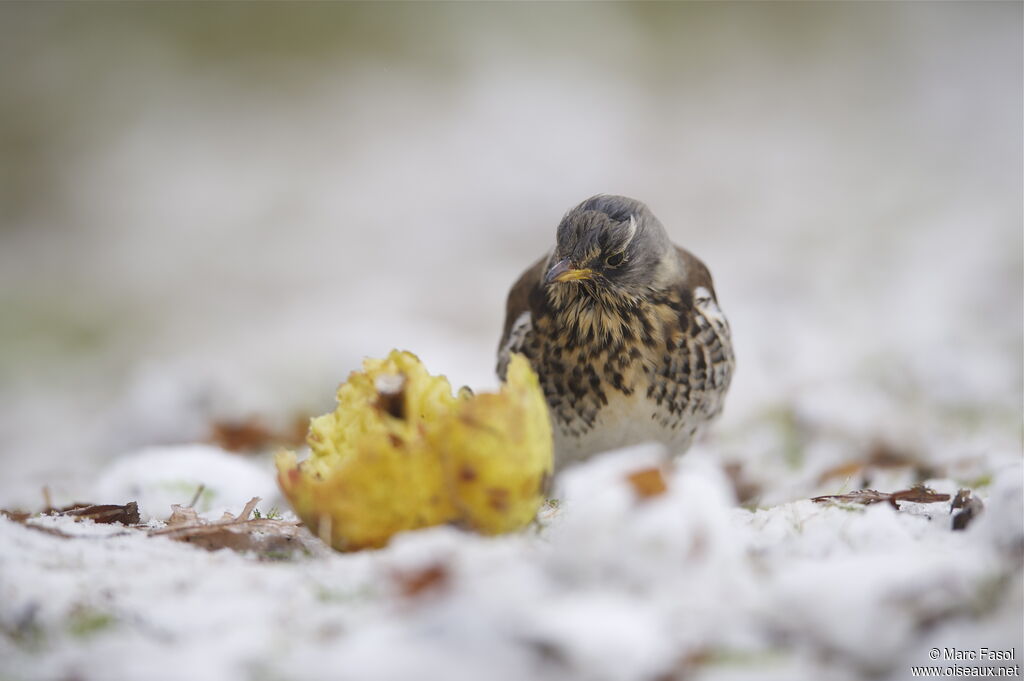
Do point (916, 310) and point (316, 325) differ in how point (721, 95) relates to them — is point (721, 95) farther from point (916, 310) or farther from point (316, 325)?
point (316, 325)

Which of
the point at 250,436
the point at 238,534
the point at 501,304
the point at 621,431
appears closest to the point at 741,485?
the point at 621,431

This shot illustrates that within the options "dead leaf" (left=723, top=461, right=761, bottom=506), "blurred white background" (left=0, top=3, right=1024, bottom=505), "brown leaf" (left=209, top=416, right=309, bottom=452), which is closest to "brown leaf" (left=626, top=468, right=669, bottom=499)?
"dead leaf" (left=723, top=461, right=761, bottom=506)

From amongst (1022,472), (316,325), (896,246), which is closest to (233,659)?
(1022,472)

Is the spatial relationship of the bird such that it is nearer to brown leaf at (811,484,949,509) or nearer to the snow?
brown leaf at (811,484,949,509)

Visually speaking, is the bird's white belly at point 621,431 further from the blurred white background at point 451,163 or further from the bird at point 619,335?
the blurred white background at point 451,163

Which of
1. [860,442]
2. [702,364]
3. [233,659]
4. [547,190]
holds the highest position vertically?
[547,190]
